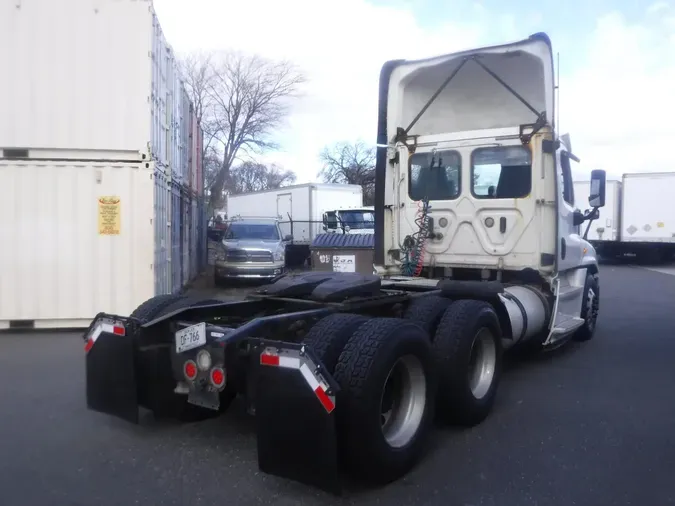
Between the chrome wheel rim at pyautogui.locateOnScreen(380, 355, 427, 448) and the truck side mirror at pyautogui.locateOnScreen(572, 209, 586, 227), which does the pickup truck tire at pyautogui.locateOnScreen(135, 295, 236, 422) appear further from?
the truck side mirror at pyautogui.locateOnScreen(572, 209, 586, 227)

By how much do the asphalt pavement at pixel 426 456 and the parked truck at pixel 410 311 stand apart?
0.27 metres

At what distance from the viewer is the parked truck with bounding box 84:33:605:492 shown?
3.75m

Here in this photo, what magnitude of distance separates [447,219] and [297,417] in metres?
4.56

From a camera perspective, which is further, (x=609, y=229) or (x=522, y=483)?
(x=609, y=229)

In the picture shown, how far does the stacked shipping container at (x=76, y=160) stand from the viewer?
876 cm

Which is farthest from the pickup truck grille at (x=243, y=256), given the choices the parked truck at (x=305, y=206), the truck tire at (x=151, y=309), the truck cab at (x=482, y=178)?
the truck tire at (x=151, y=309)

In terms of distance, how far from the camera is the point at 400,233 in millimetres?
7957

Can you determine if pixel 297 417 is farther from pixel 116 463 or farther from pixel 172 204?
pixel 172 204

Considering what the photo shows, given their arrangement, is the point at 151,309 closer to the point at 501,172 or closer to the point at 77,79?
the point at 501,172

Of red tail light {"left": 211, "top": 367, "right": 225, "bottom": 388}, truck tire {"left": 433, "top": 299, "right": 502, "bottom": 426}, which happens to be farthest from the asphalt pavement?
red tail light {"left": 211, "top": 367, "right": 225, "bottom": 388}

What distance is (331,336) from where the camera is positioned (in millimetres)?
4125

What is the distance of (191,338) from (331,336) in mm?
953

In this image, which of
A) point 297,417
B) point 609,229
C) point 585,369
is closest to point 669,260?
→ point 609,229

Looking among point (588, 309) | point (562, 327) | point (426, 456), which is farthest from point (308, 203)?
point (426, 456)
